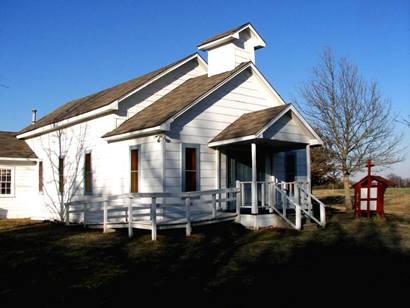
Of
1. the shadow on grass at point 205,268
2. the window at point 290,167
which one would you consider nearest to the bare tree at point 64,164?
the shadow on grass at point 205,268

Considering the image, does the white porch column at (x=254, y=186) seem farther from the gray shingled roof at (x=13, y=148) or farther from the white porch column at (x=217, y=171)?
the gray shingled roof at (x=13, y=148)

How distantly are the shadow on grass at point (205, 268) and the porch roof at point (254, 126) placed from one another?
9.99ft

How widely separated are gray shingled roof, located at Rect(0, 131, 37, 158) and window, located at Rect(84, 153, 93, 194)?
5.54 meters

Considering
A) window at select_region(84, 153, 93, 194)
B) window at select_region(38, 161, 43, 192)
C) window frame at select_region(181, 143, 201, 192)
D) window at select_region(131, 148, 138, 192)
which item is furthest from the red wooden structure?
window at select_region(38, 161, 43, 192)

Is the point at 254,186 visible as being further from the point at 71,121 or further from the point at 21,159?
the point at 21,159

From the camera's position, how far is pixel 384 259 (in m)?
10.6

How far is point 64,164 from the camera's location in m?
21.9

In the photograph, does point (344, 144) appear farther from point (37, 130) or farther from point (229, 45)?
point (37, 130)

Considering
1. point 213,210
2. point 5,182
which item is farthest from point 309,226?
point 5,182

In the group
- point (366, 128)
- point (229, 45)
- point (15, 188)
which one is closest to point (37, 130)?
point (15, 188)

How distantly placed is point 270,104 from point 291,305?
13548mm

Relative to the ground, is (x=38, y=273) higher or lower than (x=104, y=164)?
lower

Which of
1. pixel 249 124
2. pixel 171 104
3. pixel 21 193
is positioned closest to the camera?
pixel 249 124

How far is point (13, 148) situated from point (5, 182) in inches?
74.4
